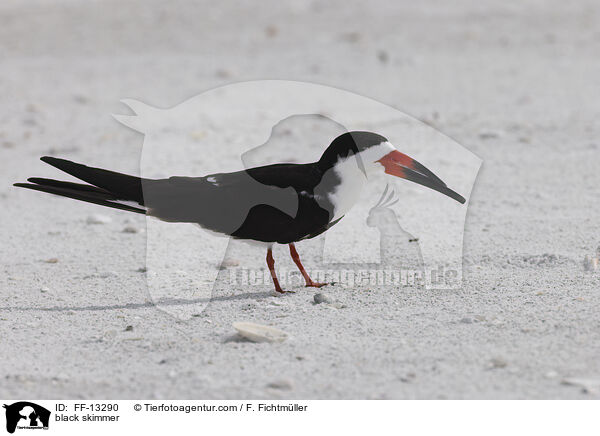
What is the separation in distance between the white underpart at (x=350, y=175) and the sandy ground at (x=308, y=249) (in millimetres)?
472

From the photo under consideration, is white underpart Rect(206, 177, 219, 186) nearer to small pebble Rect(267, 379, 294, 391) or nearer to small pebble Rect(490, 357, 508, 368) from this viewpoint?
small pebble Rect(267, 379, 294, 391)

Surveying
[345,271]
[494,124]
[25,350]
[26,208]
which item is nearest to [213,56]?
[494,124]

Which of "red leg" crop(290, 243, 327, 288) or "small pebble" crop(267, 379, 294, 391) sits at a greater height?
"red leg" crop(290, 243, 327, 288)

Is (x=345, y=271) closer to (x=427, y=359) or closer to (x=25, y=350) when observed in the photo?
(x=427, y=359)

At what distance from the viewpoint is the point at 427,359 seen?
3697mm

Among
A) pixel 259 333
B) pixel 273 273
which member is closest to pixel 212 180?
pixel 273 273

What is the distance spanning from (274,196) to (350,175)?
38cm

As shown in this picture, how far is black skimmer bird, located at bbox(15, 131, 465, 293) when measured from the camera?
14.5 ft

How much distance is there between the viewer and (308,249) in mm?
5512

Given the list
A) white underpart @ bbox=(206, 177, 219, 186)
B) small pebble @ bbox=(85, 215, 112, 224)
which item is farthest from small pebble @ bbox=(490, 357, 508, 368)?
small pebble @ bbox=(85, 215, 112, 224)

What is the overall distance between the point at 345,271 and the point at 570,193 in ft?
6.74

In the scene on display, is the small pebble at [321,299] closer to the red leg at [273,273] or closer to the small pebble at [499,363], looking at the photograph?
the red leg at [273,273]

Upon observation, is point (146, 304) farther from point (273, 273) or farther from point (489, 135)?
point (489, 135)

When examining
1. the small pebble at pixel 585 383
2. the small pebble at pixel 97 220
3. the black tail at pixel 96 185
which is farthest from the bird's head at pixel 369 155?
the small pebble at pixel 97 220
